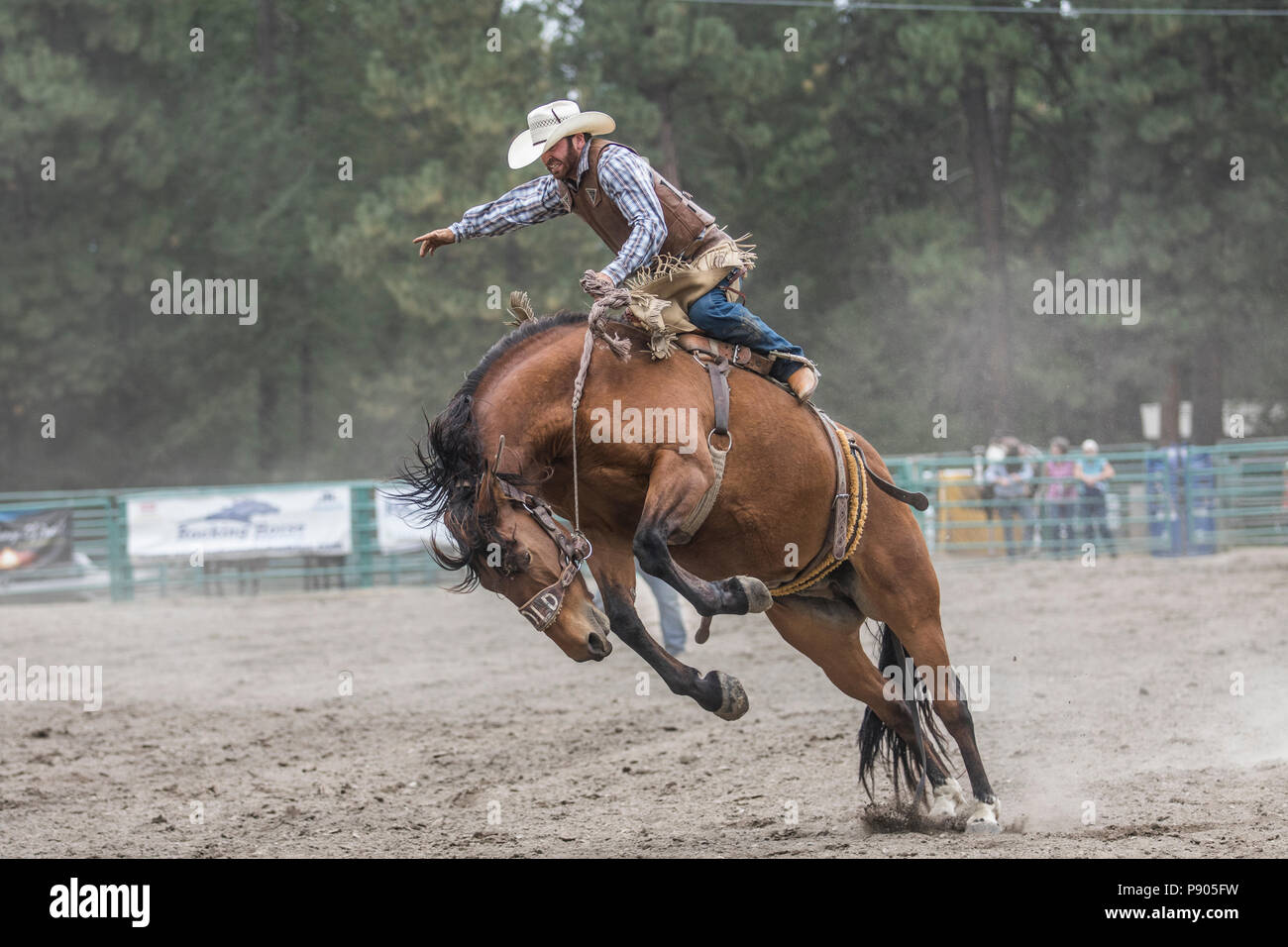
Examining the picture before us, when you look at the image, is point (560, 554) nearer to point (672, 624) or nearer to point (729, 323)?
point (729, 323)

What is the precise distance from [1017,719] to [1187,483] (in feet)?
33.2

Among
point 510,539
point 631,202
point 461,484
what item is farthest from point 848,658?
point 631,202

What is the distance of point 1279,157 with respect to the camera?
23.6m

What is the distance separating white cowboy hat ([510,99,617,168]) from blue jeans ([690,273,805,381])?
0.71 m

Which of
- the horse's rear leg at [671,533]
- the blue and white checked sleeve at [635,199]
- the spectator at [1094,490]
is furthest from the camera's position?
the spectator at [1094,490]

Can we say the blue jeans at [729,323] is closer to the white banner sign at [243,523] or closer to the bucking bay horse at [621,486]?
the bucking bay horse at [621,486]

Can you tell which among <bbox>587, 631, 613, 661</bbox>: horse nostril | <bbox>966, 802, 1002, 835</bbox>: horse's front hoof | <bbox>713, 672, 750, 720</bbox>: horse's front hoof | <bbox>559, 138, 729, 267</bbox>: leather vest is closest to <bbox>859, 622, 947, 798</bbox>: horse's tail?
<bbox>966, 802, 1002, 835</bbox>: horse's front hoof

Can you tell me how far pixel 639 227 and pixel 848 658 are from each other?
214 cm

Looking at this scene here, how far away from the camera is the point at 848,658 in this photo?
5699mm

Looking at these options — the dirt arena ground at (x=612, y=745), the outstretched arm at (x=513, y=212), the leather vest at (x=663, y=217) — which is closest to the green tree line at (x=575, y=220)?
the dirt arena ground at (x=612, y=745)

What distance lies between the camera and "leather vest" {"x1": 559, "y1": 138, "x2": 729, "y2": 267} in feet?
15.8

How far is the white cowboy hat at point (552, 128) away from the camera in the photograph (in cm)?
466

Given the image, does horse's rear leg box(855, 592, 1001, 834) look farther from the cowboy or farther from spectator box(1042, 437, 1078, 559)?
spectator box(1042, 437, 1078, 559)

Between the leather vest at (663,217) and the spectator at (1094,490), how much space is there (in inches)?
486
